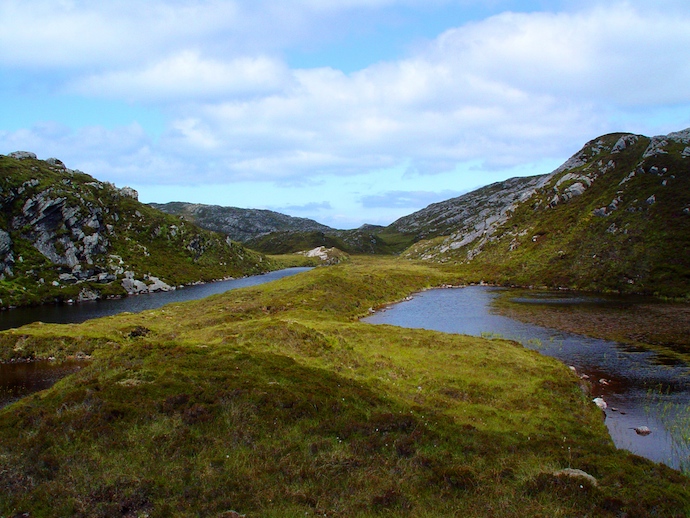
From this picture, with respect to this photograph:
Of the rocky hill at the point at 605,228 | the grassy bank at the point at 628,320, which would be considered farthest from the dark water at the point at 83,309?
the rocky hill at the point at 605,228

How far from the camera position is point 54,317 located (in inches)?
3782

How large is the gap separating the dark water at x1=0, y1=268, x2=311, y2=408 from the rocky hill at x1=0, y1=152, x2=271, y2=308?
340 inches

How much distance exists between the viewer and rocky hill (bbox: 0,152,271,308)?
408 ft

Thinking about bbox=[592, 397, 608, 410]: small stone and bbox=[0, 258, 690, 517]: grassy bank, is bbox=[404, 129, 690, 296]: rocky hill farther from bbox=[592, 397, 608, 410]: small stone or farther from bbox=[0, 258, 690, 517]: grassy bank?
bbox=[0, 258, 690, 517]: grassy bank

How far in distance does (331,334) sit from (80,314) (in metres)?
77.2

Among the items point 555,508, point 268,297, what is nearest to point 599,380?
point 555,508

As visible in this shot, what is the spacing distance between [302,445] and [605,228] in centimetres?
12355

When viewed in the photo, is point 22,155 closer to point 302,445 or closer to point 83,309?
point 83,309

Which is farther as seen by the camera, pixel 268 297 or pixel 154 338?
pixel 268 297

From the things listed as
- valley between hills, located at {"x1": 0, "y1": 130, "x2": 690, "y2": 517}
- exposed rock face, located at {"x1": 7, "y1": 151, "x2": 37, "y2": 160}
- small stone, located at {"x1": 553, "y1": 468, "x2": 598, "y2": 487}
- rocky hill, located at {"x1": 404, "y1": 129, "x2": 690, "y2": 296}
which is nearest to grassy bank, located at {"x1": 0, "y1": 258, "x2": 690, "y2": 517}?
valley between hills, located at {"x1": 0, "y1": 130, "x2": 690, "y2": 517}

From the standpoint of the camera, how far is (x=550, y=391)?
36.9 meters

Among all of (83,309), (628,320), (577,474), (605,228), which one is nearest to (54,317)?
(83,309)

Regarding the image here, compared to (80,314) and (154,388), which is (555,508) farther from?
(80,314)

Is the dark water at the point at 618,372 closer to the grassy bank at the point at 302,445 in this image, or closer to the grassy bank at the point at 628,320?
the grassy bank at the point at 628,320
